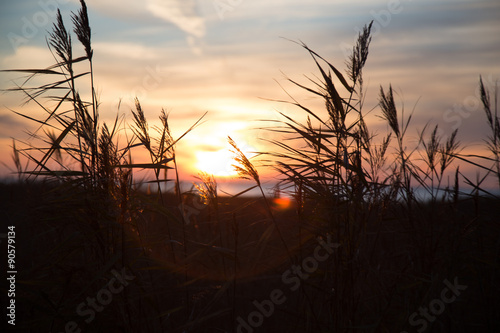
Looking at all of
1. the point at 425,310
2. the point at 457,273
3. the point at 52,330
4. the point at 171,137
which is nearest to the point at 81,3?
the point at 171,137

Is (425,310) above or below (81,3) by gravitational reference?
below

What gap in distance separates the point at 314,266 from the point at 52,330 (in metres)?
1.69

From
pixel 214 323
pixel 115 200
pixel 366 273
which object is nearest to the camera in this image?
pixel 115 200

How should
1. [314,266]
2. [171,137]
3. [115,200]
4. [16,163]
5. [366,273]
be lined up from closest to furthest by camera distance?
[115,200], [314,266], [366,273], [171,137], [16,163]

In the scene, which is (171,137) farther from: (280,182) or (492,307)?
(492,307)

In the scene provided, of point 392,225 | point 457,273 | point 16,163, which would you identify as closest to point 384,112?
point 392,225

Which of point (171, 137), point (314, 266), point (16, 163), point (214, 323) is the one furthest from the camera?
point (16, 163)

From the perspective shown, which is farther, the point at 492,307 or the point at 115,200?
the point at 492,307

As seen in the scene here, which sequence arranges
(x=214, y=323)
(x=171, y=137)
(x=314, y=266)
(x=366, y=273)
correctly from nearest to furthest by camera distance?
(x=314, y=266) → (x=366, y=273) → (x=171, y=137) → (x=214, y=323)

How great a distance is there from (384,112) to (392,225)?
1166mm

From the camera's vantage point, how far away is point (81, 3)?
255 cm

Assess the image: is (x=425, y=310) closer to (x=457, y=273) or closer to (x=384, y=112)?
(x=457, y=273)

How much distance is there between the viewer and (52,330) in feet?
7.29

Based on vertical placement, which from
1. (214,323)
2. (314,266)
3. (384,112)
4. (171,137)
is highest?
(384,112)
